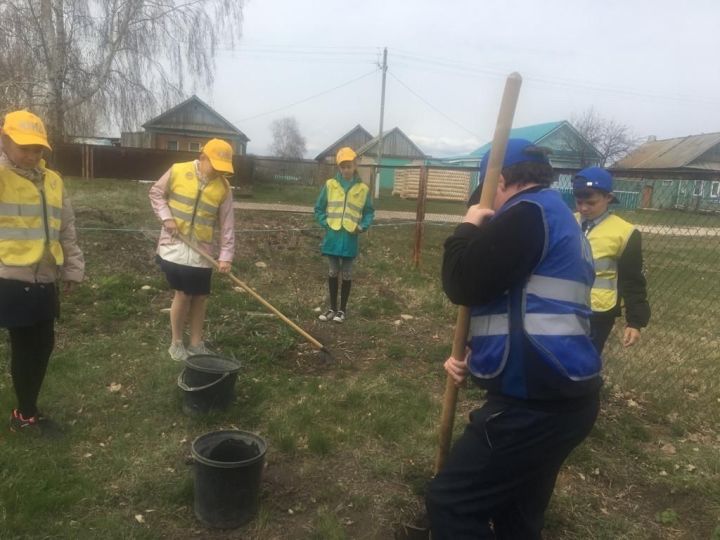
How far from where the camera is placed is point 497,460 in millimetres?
1899

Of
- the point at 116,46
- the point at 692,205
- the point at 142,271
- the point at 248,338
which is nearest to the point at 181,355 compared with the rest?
the point at 248,338

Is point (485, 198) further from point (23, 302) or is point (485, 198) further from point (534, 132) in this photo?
point (534, 132)

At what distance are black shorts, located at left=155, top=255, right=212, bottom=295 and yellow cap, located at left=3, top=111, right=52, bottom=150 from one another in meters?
1.53

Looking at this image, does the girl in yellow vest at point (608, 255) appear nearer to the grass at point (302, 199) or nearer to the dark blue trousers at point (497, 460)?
the dark blue trousers at point (497, 460)

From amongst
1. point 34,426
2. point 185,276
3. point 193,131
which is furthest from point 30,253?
point 193,131

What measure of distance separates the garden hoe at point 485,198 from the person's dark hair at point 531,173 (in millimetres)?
67

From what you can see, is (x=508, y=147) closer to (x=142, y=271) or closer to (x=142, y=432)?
(x=142, y=432)

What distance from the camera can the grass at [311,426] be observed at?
116 inches

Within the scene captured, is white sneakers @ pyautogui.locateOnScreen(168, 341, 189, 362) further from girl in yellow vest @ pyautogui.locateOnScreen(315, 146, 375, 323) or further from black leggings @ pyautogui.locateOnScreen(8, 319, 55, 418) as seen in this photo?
girl in yellow vest @ pyautogui.locateOnScreen(315, 146, 375, 323)

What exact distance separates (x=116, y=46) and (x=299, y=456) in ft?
52.2

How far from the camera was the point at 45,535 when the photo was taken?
2.64 meters

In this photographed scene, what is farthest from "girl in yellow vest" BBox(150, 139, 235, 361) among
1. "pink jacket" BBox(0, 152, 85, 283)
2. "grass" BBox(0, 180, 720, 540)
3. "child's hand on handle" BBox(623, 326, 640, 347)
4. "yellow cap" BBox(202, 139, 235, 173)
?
"child's hand on handle" BBox(623, 326, 640, 347)

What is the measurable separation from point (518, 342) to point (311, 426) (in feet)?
7.41

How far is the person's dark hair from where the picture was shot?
78.4 inches
